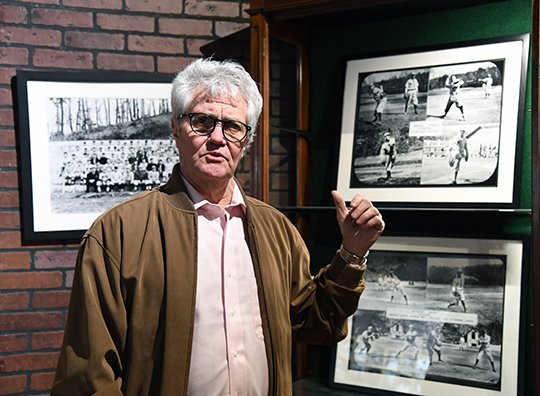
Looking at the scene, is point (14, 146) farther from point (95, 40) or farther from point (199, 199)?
point (199, 199)

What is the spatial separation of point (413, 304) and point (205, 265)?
1.10 m

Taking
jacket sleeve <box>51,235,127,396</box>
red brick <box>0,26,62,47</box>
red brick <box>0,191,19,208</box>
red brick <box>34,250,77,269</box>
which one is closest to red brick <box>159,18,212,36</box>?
red brick <box>0,26,62,47</box>

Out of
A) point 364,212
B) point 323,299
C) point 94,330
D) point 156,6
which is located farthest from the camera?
point 156,6

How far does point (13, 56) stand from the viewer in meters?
3.07

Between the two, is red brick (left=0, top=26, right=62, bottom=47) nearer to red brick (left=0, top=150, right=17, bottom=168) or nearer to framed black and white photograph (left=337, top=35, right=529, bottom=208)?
red brick (left=0, top=150, right=17, bottom=168)

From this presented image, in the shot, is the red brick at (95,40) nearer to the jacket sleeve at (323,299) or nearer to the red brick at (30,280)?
the red brick at (30,280)

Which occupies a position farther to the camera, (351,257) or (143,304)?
(351,257)

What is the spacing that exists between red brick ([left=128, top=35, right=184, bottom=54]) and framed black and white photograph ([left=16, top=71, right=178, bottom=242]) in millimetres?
128

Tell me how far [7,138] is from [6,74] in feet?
0.85

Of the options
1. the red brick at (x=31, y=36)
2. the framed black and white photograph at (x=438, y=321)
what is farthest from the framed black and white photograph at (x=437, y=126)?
the red brick at (x=31, y=36)

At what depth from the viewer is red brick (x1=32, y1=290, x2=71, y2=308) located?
3.12 m

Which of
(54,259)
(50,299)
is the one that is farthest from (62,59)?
(50,299)

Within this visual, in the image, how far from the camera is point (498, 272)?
2.68m

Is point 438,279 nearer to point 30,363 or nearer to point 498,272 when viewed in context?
point 498,272
